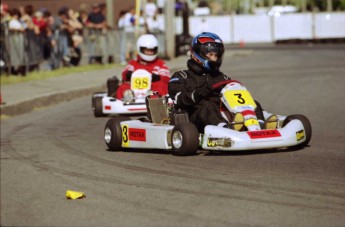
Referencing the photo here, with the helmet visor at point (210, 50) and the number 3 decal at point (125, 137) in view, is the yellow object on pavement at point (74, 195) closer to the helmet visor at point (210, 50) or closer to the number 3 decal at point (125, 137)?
the number 3 decal at point (125, 137)

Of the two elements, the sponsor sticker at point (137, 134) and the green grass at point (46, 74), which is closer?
the sponsor sticker at point (137, 134)

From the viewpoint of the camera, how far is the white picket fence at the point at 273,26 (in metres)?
50.5

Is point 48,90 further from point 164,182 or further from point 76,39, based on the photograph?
point 164,182

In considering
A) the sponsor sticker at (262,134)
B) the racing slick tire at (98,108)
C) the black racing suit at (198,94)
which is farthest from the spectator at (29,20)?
the sponsor sticker at (262,134)

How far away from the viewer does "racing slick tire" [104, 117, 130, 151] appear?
37.0 feet

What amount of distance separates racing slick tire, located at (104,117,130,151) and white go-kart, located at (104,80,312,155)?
0.02m

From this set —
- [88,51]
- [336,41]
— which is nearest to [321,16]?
[336,41]

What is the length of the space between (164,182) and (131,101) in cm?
713

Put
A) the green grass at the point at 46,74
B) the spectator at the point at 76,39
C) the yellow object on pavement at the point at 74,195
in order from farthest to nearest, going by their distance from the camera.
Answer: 1. the spectator at the point at 76,39
2. the green grass at the point at 46,74
3. the yellow object on pavement at the point at 74,195

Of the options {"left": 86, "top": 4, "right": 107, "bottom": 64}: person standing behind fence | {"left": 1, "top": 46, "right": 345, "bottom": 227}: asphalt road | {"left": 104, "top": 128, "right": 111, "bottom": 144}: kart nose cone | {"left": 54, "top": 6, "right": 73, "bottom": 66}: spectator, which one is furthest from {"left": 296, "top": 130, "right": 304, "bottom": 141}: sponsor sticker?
{"left": 86, "top": 4, "right": 107, "bottom": 64}: person standing behind fence

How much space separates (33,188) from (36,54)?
15.7 meters

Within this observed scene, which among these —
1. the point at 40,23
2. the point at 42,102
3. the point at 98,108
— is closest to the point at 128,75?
the point at 98,108

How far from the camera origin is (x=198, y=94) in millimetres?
10594

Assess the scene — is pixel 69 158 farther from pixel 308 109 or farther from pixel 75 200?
pixel 308 109
